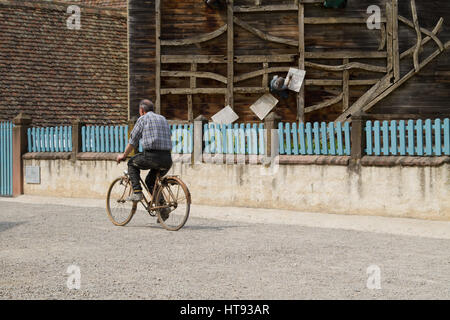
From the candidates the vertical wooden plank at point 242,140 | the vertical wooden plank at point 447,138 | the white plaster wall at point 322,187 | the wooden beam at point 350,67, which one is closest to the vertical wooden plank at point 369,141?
the white plaster wall at point 322,187

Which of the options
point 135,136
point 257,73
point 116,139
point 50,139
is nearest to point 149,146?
point 135,136

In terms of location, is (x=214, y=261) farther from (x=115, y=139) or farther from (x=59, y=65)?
(x=59, y=65)

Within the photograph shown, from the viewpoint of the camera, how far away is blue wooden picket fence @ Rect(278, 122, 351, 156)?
13.5 meters

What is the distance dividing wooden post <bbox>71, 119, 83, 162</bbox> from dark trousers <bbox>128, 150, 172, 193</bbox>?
6906 mm

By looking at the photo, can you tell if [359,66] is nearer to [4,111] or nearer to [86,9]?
[4,111]

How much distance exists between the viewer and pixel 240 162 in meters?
14.5

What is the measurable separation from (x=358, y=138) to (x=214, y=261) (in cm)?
594

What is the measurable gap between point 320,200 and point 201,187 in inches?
113

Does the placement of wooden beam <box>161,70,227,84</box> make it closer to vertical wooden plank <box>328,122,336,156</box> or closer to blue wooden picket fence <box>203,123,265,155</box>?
blue wooden picket fence <box>203,123,265,155</box>

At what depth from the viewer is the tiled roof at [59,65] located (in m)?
23.7

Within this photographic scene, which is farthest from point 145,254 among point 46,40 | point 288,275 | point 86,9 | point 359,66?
point 86,9

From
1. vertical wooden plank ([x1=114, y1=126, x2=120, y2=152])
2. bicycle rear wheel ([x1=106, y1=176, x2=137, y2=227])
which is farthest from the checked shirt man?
vertical wooden plank ([x1=114, y1=126, x2=120, y2=152])

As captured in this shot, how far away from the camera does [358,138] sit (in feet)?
42.9

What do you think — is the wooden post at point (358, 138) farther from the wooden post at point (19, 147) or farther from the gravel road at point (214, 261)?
the wooden post at point (19, 147)
